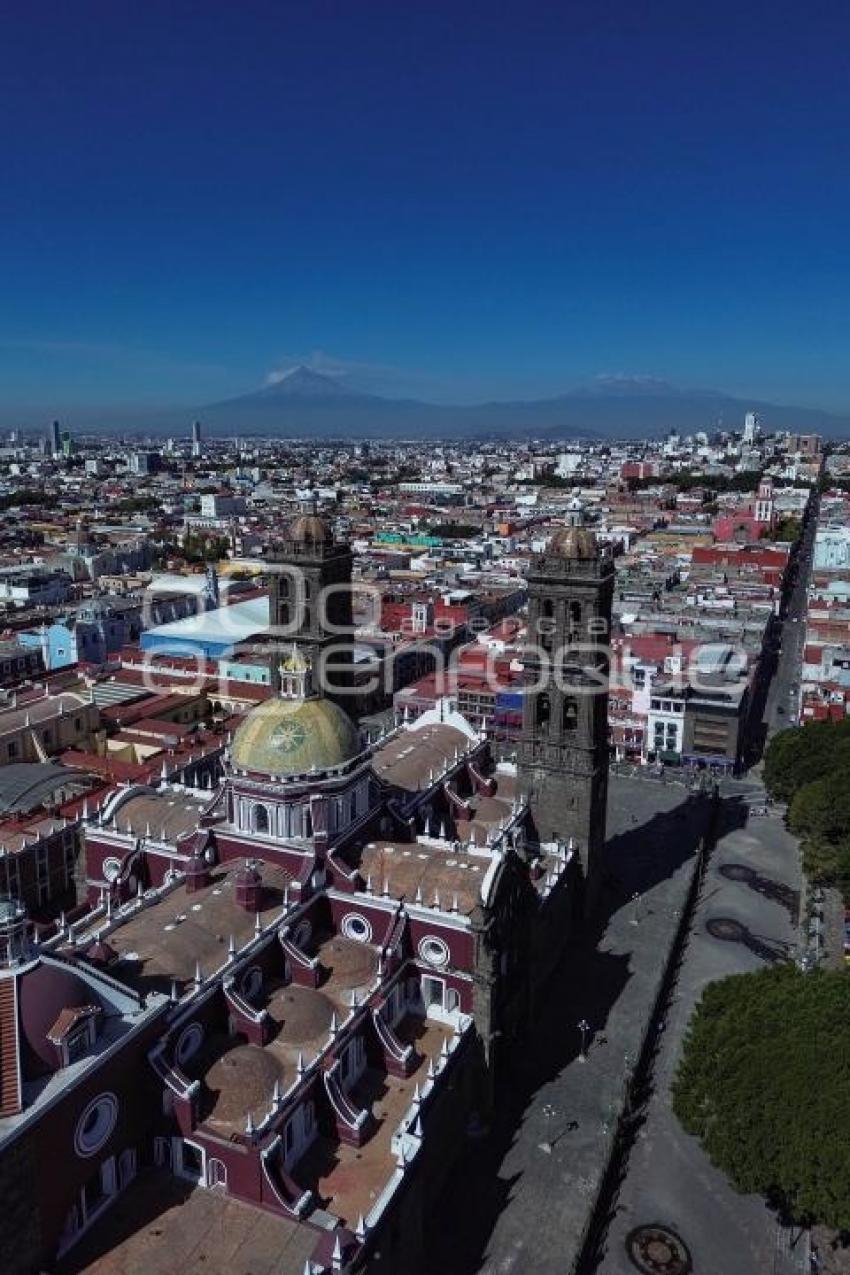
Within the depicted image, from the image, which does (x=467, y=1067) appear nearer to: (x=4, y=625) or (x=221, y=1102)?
(x=221, y=1102)

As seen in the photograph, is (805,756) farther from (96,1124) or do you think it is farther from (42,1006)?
(42,1006)

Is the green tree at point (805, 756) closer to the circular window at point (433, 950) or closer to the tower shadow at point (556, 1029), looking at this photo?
the tower shadow at point (556, 1029)

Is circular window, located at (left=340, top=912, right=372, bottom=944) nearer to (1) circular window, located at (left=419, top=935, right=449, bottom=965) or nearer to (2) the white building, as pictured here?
(1) circular window, located at (left=419, top=935, right=449, bottom=965)

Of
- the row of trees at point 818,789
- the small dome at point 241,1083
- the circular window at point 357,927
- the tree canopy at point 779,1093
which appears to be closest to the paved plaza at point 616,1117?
the tree canopy at point 779,1093

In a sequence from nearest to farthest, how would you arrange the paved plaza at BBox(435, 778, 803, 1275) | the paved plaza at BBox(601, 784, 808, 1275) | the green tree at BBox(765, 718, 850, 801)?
1. the paved plaza at BBox(601, 784, 808, 1275)
2. the paved plaza at BBox(435, 778, 803, 1275)
3. the green tree at BBox(765, 718, 850, 801)

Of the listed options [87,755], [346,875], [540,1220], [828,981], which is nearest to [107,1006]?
[346,875]

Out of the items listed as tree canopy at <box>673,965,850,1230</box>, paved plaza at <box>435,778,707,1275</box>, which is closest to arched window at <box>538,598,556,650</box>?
paved plaza at <box>435,778,707,1275</box>
